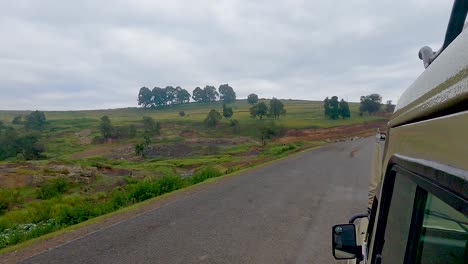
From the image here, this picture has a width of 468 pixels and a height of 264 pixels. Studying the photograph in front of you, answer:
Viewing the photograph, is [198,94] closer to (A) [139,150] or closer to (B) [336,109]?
(B) [336,109]

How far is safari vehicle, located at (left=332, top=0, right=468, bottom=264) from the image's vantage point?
2.63ft

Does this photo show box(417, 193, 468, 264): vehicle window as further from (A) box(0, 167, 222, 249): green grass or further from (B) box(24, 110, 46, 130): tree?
(B) box(24, 110, 46, 130): tree

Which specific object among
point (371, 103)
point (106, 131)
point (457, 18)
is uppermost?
point (371, 103)

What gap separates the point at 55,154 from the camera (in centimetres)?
6106

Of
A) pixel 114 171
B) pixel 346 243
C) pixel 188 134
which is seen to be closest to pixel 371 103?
pixel 188 134

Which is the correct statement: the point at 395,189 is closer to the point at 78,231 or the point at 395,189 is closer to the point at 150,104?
the point at 78,231

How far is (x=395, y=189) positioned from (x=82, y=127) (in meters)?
104

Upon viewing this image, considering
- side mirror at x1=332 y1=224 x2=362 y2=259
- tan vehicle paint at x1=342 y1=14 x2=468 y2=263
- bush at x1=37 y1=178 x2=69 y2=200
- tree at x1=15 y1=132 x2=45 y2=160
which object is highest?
tan vehicle paint at x1=342 y1=14 x2=468 y2=263

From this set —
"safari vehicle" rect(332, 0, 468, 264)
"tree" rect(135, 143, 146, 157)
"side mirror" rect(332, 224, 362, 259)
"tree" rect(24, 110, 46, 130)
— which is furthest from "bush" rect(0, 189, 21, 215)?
"tree" rect(24, 110, 46, 130)

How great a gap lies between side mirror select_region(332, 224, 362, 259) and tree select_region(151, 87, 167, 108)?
505ft

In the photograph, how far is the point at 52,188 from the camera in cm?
2450

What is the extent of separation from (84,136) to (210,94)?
269 ft

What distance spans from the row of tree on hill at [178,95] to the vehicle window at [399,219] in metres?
155

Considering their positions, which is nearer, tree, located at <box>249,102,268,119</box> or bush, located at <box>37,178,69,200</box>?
bush, located at <box>37,178,69,200</box>
